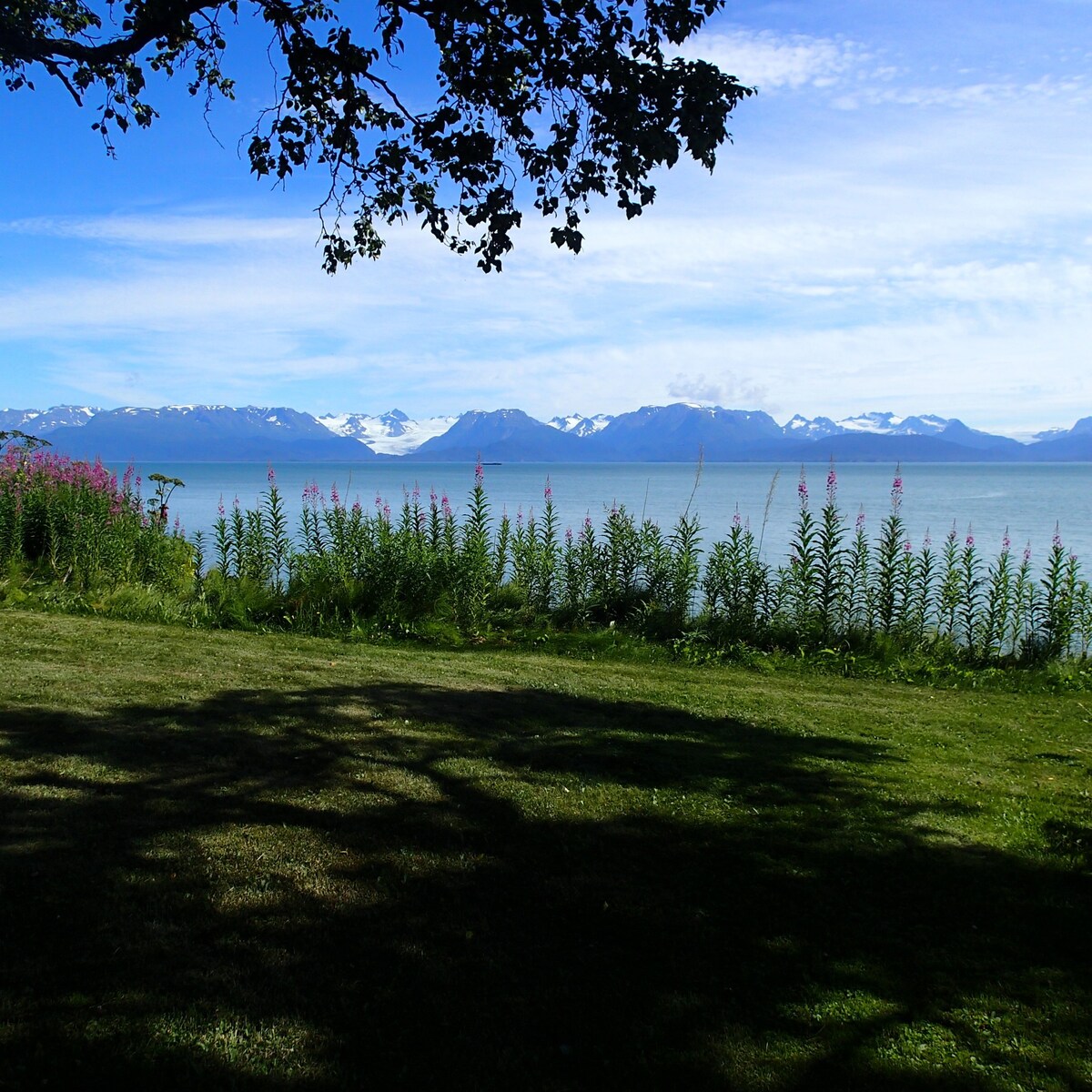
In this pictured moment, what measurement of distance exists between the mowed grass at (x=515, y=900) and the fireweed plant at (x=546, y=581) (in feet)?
15.6

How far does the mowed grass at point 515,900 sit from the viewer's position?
10.3 feet

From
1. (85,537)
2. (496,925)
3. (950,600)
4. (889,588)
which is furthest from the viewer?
(85,537)

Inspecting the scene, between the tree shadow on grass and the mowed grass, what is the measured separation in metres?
0.02

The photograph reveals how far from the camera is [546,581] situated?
44.6ft

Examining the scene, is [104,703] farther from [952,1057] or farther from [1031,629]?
[1031,629]

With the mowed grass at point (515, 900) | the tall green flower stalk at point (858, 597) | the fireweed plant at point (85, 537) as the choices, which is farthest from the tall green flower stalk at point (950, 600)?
the fireweed plant at point (85, 537)

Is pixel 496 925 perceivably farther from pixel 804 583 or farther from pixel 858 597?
pixel 858 597

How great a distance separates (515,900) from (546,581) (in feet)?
31.0

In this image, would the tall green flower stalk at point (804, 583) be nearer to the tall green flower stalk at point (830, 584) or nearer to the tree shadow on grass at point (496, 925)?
the tall green flower stalk at point (830, 584)

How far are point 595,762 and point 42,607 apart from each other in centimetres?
889

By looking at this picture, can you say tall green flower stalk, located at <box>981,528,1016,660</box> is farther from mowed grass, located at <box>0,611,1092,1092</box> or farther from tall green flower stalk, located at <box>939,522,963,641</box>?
mowed grass, located at <box>0,611,1092,1092</box>

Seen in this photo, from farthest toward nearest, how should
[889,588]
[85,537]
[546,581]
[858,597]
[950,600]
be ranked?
[546,581], [85,537], [858,597], [889,588], [950,600]

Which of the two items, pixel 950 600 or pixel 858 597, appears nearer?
pixel 950 600

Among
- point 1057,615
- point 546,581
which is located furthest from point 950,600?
point 546,581
